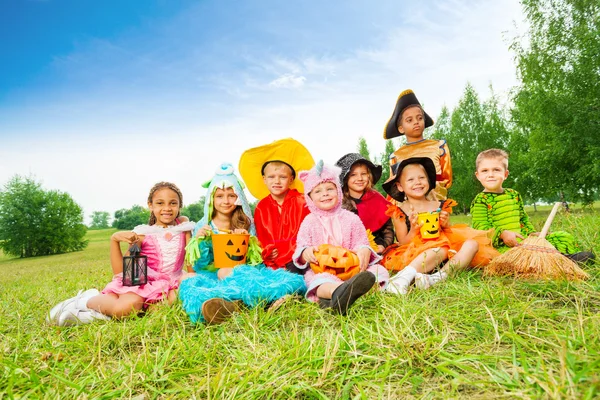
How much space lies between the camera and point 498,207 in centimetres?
457

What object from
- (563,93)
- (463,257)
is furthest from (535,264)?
(563,93)

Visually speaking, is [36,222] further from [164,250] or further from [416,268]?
[416,268]

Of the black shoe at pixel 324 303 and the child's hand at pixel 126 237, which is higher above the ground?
the child's hand at pixel 126 237

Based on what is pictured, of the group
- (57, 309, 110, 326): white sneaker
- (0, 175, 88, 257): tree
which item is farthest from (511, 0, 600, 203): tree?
(0, 175, 88, 257): tree

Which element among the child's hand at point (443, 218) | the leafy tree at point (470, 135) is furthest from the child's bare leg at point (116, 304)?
the leafy tree at point (470, 135)

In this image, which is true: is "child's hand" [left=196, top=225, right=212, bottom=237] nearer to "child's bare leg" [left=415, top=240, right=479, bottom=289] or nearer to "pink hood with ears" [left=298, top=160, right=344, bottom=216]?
"pink hood with ears" [left=298, top=160, right=344, bottom=216]

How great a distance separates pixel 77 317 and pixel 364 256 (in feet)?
8.93

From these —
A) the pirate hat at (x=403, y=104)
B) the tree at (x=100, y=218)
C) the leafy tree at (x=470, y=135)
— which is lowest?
the tree at (x=100, y=218)

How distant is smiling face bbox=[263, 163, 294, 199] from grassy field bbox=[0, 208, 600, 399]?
184 cm

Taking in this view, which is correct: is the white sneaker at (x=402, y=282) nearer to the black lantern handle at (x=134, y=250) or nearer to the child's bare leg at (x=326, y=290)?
the child's bare leg at (x=326, y=290)

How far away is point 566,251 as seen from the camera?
4062 mm

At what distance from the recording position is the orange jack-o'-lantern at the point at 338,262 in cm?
359

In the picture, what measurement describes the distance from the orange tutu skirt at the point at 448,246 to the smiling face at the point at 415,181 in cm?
49

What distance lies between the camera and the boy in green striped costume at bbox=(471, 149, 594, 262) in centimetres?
448
